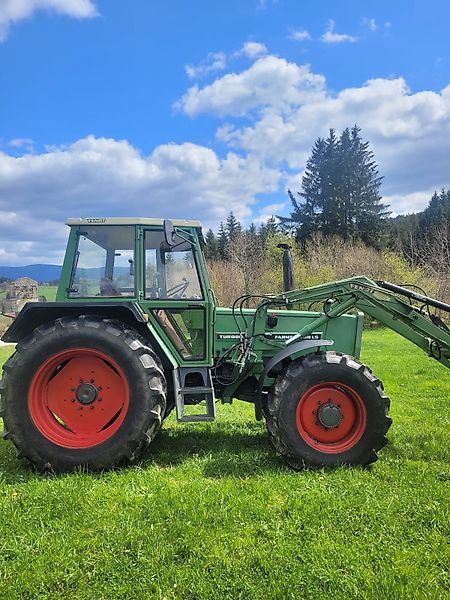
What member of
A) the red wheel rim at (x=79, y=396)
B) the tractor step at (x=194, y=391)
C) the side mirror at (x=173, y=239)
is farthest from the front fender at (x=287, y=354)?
the side mirror at (x=173, y=239)

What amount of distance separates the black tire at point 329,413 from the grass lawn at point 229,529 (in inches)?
7.4

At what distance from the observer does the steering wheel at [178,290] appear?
466 centimetres

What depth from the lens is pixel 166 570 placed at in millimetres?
2742

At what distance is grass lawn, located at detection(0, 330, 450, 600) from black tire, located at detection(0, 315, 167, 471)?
202 mm

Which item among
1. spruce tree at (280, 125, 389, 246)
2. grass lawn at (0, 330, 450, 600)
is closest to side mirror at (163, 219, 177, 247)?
grass lawn at (0, 330, 450, 600)

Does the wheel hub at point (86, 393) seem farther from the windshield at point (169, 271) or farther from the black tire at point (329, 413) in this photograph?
the black tire at point (329, 413)

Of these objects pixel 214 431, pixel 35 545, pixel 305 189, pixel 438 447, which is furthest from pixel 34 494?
pixel 305 189

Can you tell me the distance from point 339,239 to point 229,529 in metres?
31.9

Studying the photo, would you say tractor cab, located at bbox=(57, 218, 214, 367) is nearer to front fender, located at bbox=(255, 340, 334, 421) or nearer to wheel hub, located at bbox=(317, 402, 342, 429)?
front fender, located at bbox=(255, 340, 334, 421)

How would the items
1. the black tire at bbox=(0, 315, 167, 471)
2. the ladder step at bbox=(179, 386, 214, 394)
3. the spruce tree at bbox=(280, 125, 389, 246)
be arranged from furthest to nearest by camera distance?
the spruce tree at bbox=(280, 125, 389, 246)
the ladder step at bbox=(179, 386, 214, 394)
the black tire at bbox=(0, 315, 167, 471)

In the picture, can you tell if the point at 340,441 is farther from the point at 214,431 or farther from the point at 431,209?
the point at 431,209

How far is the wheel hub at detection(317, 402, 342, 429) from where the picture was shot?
428 cm

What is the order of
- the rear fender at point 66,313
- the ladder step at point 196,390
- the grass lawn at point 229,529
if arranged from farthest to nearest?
the ladder step at point 196,390
the rear fender at point 66,313
the grass lawn at point 229,529

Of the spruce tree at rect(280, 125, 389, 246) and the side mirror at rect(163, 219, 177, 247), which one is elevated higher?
the spruce tree at rect(280, 125, 389, 246)
